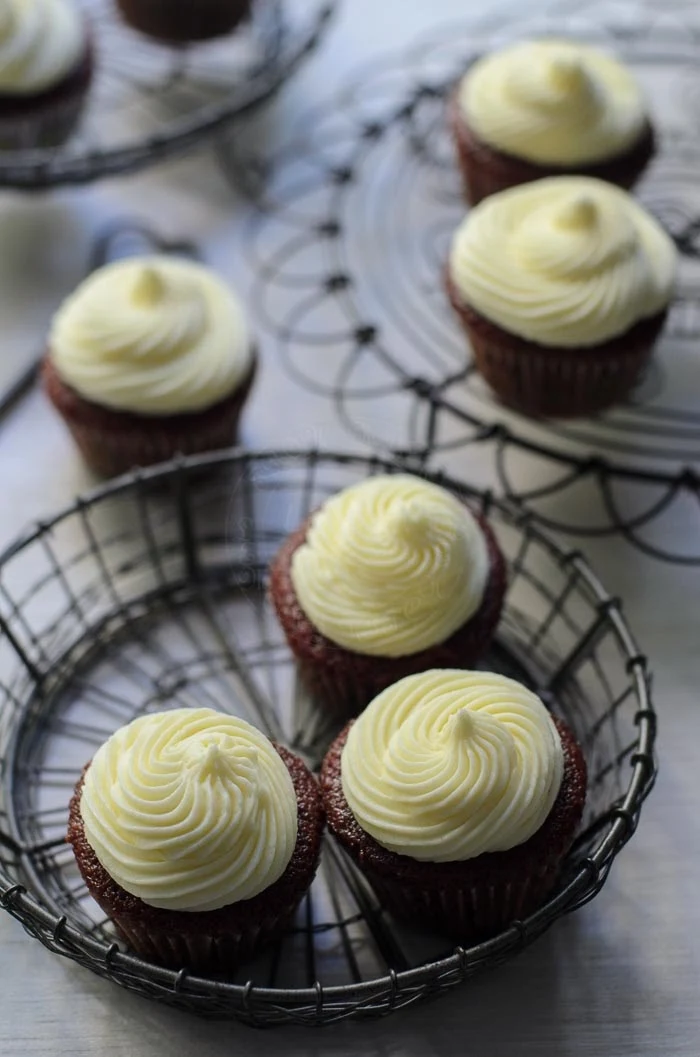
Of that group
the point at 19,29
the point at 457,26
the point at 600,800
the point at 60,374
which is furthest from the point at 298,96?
the point at 600,800

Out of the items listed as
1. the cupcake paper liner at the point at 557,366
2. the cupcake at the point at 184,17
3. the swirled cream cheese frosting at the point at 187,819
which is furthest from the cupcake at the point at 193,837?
the cupcake at the point at 184,17

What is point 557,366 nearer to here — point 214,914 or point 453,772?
point 453,772

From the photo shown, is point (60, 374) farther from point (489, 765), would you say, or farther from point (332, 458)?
point (489, 765)

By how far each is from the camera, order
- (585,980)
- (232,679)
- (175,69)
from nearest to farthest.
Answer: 1. (585,980)
2. (232,679)
3. (175,69)

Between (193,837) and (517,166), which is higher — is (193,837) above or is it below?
below

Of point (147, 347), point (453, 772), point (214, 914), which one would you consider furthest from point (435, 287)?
point (214, 914)
